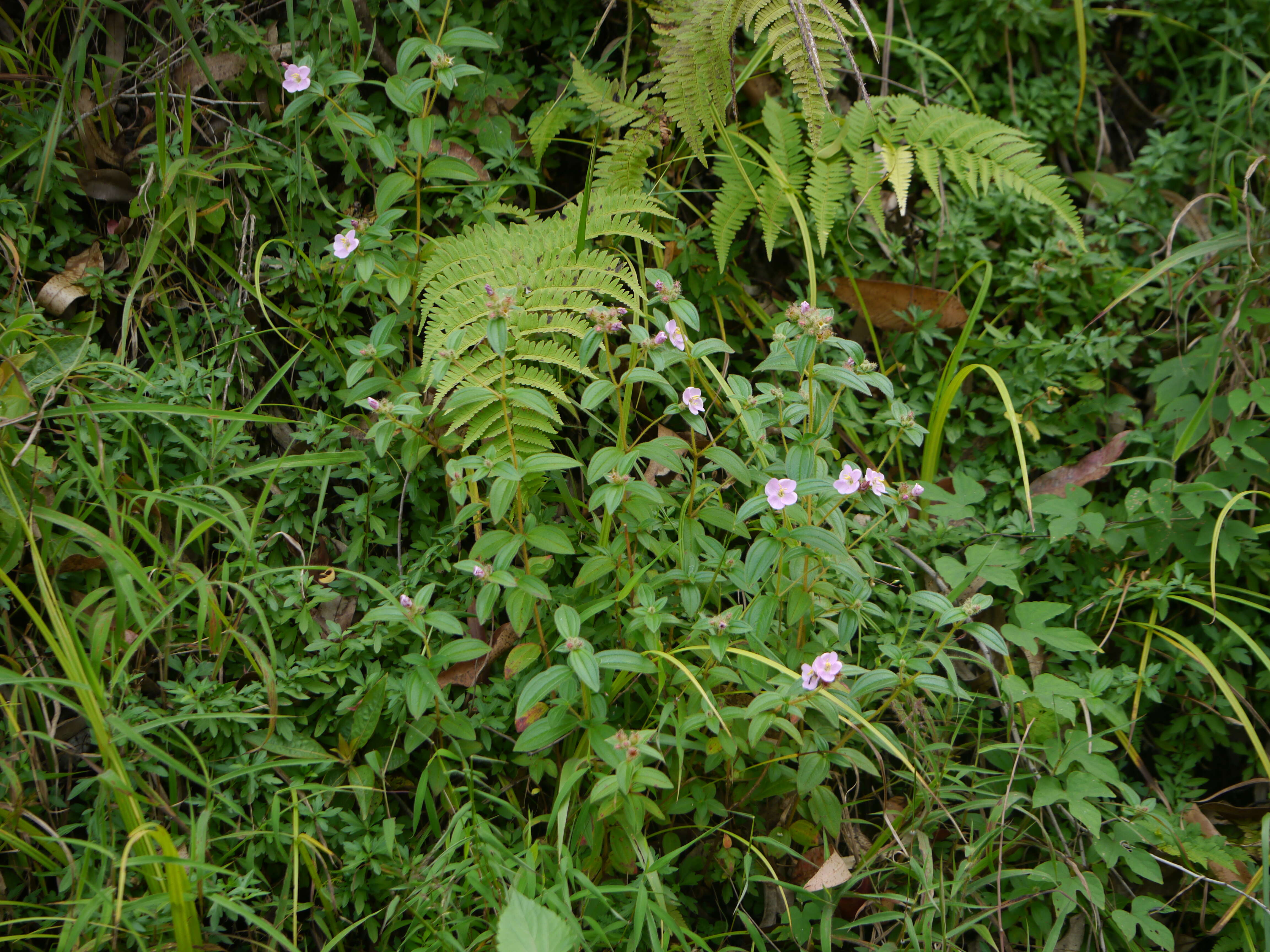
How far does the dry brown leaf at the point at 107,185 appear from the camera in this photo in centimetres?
258

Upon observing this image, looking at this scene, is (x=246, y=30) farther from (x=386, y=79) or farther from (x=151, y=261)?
(x=151, y=261)

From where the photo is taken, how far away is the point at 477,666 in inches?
89.8

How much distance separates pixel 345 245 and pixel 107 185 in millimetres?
878

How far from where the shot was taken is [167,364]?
2494 millimetres

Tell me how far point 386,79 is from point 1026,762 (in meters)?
2.62

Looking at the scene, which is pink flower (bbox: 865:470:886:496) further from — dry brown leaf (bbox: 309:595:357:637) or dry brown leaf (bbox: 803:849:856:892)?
dry brown leaf (bbox: 309:595:357:637)

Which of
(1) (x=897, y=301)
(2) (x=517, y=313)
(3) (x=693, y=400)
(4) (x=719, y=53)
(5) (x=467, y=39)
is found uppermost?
(5) (x=467, y=39)

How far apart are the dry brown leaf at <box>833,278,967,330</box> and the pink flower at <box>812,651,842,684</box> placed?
147cm

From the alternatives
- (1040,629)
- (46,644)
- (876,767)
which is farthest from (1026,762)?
(46,644)

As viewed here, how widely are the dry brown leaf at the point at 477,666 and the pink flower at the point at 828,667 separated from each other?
774 mm

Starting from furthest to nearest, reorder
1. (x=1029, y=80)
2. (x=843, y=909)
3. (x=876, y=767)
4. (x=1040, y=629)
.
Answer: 1. (x=1029, y=80)
2. (x=1040, y=629)
3. (x=843, y=909)
4. (x=876, y=767)

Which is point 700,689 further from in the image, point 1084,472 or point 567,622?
point 1084,472

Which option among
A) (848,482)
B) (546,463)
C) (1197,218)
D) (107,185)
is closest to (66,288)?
(107,185)

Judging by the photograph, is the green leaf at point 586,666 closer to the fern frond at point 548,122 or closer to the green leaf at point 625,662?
the green leaf at point 625,662
